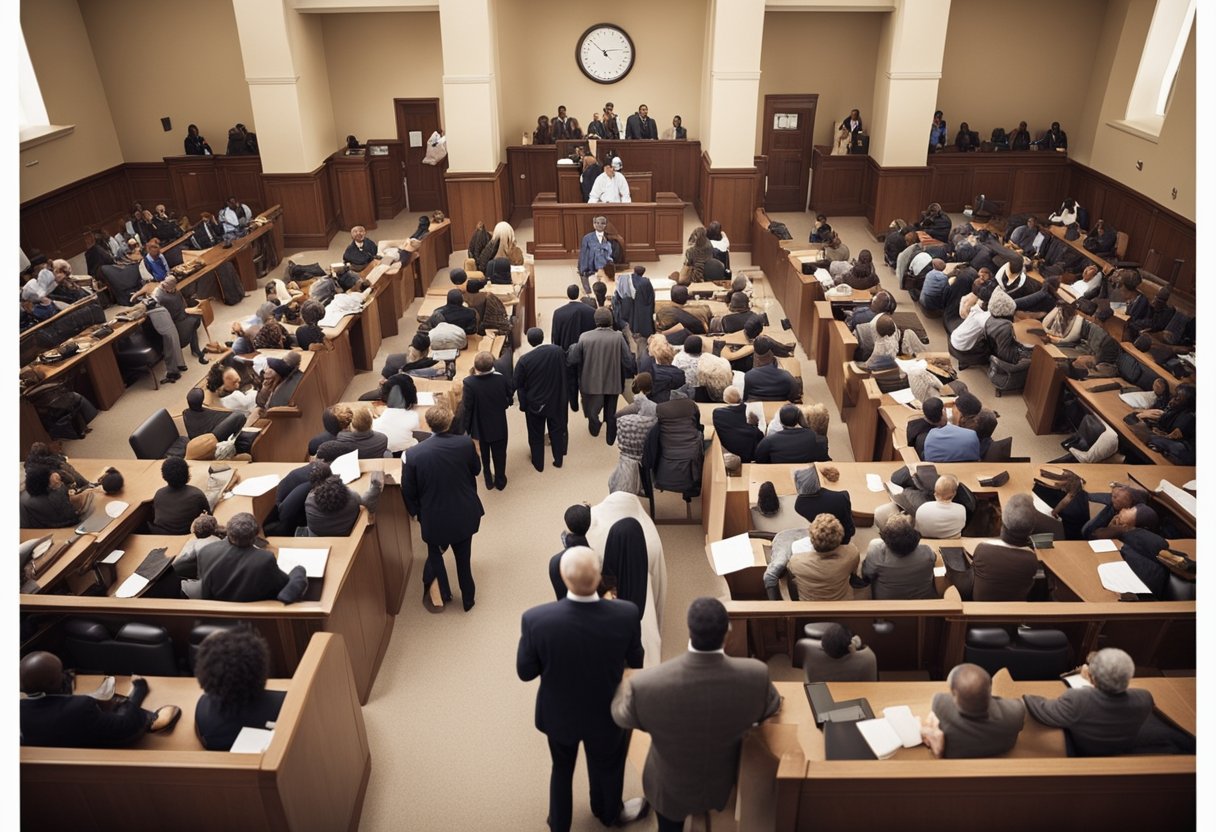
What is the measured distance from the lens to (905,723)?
4297 millimetres

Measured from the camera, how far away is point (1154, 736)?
13.9 ft

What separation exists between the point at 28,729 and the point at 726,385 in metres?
5.90

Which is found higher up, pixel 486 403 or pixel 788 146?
pixel 788 146

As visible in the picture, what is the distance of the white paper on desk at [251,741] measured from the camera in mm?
4020

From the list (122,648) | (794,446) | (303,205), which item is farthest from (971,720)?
(303,205)

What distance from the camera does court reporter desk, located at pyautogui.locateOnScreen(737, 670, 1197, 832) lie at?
3.79 meters

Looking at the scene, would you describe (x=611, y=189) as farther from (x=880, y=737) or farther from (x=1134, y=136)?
(x=880, y=737)

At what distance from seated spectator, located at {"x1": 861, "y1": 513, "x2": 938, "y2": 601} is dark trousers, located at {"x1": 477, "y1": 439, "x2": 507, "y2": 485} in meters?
3.82

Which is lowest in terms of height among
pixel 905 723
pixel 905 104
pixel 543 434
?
pixel 543 434

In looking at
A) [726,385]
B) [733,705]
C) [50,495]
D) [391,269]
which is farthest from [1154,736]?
[391,269]

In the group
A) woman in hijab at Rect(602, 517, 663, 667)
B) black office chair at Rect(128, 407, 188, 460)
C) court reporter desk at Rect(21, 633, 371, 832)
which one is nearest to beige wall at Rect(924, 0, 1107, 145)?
woman in hijab at Rect(602, 517, 663, 667)

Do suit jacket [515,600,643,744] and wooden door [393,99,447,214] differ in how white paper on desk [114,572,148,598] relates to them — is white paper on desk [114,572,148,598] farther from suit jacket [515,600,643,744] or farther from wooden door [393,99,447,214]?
wooden door [393,99,447,214]

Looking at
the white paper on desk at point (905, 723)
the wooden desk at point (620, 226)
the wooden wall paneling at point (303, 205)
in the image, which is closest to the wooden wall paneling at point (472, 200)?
the wooden desk at point (620, 226)

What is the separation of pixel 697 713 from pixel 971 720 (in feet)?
4.82
